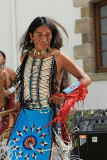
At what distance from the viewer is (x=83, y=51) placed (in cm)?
751

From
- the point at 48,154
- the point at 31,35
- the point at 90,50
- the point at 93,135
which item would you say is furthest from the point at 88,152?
the point at 90,50

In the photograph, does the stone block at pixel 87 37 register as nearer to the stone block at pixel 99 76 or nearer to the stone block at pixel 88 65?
the stone block at pixel 88 65

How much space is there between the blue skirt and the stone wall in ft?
14.7

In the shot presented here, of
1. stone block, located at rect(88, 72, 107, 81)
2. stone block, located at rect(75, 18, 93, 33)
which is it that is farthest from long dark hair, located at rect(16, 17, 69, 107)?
stone block, located at rect(75, 18, 93, 33)

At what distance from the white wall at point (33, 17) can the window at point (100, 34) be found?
343 millimetres

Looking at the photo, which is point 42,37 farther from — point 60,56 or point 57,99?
point 57,99

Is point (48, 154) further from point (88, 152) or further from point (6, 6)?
point (6, 6)

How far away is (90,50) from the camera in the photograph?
7.47 meters

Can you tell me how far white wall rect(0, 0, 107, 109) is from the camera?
7.25m

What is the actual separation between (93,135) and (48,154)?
1.18 metres

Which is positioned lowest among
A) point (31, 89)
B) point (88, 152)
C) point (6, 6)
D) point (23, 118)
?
point (88, 152)

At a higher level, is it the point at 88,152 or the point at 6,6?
the point at 6,6

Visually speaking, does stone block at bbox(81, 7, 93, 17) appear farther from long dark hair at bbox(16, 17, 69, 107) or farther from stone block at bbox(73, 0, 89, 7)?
long dark hair at bbox(16, 17, 69, 107)

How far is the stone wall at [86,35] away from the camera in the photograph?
7445 millimetres
